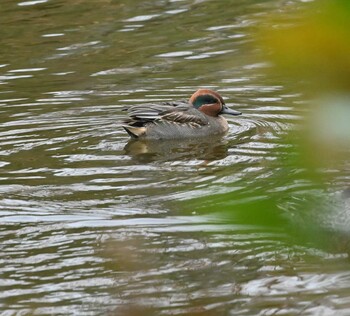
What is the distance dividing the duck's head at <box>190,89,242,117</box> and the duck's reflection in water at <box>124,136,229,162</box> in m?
0.36

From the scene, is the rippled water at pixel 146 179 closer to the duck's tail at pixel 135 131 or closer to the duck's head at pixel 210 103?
the duck's tail at pixel 135 131

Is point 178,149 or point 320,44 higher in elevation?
point 320,44

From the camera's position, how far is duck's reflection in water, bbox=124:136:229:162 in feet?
30.9

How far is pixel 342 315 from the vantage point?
496cm

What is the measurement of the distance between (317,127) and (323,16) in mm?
275

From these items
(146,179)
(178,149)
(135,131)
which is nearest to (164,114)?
(135,131)

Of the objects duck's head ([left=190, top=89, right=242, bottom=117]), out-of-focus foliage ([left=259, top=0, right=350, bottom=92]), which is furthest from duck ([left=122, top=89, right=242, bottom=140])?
out-of-focus foliage ([left=259, top=0, right=350, bottom=92])

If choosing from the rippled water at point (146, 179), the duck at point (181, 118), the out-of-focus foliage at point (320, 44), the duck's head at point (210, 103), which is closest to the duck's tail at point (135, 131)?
the duck at point (181, 118)

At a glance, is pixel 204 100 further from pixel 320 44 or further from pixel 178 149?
pixel 320 44

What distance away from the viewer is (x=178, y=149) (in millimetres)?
9852

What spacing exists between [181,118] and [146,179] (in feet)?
6.99

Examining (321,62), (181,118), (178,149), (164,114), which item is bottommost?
(178,149)

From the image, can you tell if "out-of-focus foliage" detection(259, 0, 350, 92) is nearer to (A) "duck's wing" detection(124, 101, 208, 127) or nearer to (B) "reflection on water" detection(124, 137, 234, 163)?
(B) "reflection on water" detection(124, 137, 234, 163)

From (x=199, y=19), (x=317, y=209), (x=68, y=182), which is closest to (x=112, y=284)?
(x=68, y=182)
